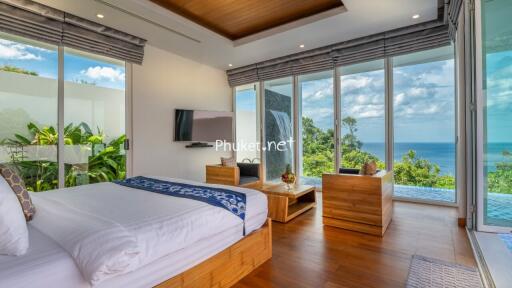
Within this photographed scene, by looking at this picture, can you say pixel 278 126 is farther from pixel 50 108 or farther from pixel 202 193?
pixel 50 108

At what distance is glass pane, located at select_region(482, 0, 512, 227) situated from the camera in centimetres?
228

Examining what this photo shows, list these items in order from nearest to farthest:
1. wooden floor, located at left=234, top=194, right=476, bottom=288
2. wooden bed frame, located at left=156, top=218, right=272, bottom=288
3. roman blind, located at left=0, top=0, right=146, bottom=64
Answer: wooden bed frame, located at left=156, top=218, right=272, bottom=288 → wooden floor, located at left=234, top=194, right=476, bottom=288 → roman blind, located at left=0, top=0, right=146, bottom=64

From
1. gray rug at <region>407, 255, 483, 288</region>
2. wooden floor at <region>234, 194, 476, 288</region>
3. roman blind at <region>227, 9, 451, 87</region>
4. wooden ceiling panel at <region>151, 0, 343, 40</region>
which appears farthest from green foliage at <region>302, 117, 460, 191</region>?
gray rug at <region>407, 255, 483, 288</region>

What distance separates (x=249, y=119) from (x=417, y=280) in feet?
14.4

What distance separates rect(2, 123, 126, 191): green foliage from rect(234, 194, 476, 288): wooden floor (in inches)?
104

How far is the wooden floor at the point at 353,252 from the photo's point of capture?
6.02ft

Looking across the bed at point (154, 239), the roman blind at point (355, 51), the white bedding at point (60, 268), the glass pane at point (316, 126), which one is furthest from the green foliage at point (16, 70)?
the glass pane at point (316, 126)

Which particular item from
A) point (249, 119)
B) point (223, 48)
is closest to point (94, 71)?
point (223, 48)

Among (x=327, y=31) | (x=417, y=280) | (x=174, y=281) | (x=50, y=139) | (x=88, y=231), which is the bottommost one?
(x=417, y=280)

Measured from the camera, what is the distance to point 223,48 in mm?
4352

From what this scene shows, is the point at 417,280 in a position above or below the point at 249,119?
below

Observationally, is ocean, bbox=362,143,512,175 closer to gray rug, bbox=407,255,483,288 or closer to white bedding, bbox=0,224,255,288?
gray rug, bbox=407,255,483,288

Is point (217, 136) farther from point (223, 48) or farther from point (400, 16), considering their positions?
point (400, 16)

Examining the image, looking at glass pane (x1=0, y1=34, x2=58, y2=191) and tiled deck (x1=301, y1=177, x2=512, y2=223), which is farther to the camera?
glass pane (x1=0, y1=34, x2=58, y2=191)
